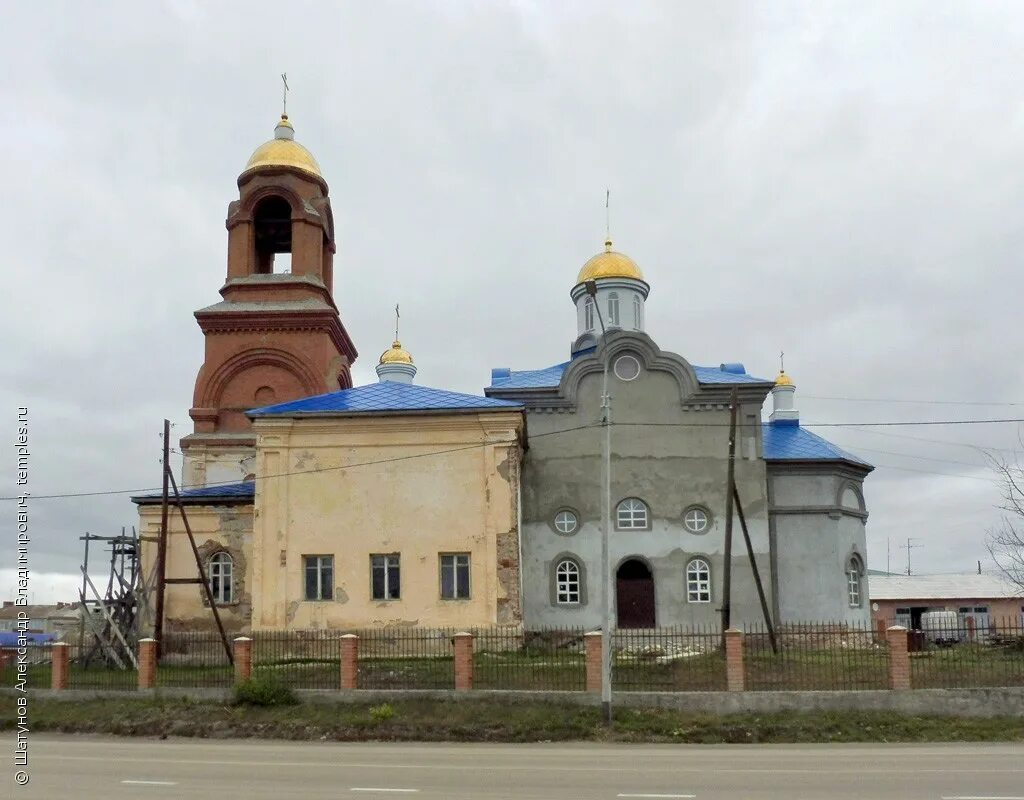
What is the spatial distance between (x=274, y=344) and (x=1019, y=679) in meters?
20.4

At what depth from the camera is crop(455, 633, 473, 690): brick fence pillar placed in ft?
57.5

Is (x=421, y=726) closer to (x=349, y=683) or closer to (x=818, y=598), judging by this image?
(x=349, y=683)

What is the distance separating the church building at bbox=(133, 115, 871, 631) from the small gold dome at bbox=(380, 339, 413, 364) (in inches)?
70.9

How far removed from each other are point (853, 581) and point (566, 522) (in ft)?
26.8

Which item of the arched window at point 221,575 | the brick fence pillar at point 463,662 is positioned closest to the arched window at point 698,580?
the brick fence pillar at point 463,662

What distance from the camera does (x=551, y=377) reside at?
29109 millimetres

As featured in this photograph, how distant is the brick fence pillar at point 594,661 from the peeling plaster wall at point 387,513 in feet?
16.9

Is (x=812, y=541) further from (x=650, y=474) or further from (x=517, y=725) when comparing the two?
(x=517, y=725)

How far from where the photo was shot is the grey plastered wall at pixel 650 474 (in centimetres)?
2656

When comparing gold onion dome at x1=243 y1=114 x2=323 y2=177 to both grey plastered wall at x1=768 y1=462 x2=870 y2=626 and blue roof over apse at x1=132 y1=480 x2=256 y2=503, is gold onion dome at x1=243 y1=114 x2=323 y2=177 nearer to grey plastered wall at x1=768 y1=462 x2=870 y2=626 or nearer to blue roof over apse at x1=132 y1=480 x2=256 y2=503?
blue roof over apse at x1=132 y1=480 x2=256 y2=503

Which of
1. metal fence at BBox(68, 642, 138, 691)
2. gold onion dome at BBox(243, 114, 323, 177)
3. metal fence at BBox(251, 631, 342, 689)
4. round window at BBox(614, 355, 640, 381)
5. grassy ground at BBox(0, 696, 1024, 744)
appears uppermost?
gold onion dome at BBox(243, 114, 323, 177)

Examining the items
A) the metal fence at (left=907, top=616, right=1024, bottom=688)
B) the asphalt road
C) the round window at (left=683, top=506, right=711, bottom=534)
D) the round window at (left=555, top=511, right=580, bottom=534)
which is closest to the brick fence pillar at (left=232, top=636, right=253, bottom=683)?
the asphalt road

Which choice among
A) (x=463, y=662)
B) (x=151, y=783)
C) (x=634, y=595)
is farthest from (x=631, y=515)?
(x=151, y=783)

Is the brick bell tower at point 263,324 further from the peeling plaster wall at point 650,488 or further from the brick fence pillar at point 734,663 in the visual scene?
the brick fence pillar at point 734,663
